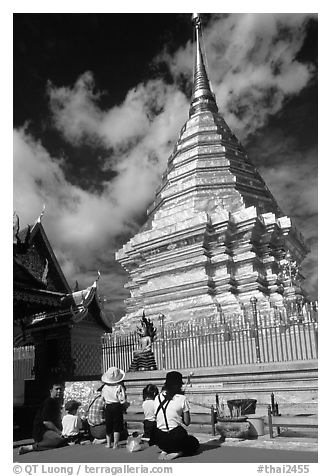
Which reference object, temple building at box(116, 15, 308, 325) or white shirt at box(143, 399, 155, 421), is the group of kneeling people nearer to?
white shirt at box(143, 399, 155, 421)

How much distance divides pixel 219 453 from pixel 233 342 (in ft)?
18.2

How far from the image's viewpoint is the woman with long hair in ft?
18.8

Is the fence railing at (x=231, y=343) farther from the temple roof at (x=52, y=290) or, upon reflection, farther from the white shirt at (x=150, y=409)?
the white shirt at (x=150, y=409)

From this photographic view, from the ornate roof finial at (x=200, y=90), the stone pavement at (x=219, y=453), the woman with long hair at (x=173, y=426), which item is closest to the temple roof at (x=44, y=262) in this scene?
the stone pavement at (x=219, y=453)

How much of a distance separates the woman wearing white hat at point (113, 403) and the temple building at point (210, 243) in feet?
25.1

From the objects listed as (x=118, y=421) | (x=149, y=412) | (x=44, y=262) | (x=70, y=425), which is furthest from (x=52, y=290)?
(x=118, y=421)

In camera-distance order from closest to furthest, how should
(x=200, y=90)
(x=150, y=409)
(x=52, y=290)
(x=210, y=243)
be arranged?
(x=150, y=409)
(x=52, y=290)
(x=210, y=243)
(x=200, y=90)

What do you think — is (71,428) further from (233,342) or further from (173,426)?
(233,342)

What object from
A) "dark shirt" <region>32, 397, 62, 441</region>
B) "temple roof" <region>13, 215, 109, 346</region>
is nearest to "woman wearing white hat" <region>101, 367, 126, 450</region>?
"dark shirt" <region>32, 397, 62, 441</region>

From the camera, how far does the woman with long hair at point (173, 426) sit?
5.72 metres

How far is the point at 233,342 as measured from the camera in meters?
11.6

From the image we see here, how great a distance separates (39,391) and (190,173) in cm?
1027

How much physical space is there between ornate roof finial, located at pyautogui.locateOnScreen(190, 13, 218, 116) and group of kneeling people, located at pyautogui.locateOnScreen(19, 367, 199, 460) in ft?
56.4

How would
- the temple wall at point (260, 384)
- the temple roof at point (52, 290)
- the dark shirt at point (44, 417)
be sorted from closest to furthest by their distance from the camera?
the dark shirt at point (44, 417), the temple wall at point (260, 384), the temple roof at point (52, 290)
